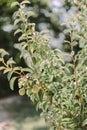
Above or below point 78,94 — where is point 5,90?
above

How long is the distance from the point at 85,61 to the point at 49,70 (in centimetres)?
33

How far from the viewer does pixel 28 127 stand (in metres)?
6.37

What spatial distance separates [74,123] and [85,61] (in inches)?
21.7

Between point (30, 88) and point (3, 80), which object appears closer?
point (30, 88)

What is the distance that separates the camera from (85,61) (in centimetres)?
392

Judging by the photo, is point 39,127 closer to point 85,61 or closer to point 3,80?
point 3,80

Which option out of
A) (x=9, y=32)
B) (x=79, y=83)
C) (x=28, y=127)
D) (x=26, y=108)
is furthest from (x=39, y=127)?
(x=79, y=83)

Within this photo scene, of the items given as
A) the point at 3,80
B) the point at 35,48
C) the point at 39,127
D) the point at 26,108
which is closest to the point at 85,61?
the point at 35,48

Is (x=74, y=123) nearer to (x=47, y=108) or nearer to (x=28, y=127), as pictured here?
(x=47, y=108)

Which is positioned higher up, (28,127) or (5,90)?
(5,90)

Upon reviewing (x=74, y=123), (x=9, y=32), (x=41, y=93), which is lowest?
(x=74, y=123)

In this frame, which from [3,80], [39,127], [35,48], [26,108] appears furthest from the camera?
[3,80]

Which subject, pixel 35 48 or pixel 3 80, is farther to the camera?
pixel 3 80

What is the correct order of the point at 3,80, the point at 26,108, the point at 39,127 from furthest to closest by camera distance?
1. the point at 3,80
2. the point at 26,108
3. the point at 39,127
